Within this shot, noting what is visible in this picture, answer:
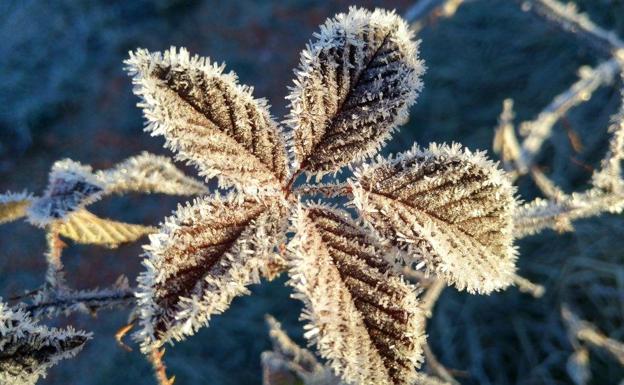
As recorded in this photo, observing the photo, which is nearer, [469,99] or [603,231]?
[603,231]

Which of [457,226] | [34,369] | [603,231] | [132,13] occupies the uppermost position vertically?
[132,13]

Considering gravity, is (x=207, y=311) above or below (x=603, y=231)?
below

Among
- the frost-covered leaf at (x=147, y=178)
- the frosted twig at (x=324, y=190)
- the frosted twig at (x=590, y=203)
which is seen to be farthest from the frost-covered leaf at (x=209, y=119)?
the frosted twig at (x=590, y=203)

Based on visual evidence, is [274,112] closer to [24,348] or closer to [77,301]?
[77,301]

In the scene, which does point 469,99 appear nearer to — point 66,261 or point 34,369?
point 66,261

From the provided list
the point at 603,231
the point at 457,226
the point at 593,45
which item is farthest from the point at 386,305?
the point at 603,231
